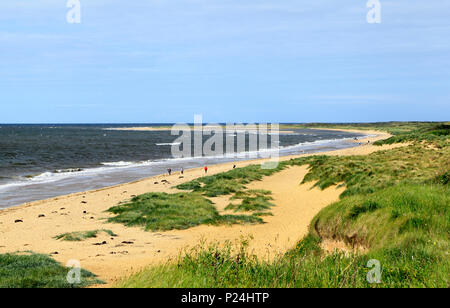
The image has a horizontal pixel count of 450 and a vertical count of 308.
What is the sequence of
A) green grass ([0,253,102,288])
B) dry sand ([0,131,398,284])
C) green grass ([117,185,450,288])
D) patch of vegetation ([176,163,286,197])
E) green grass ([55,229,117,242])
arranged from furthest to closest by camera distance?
patch of vegetation ([176,163,286,197]), green grass ([55,229,117,242]), dry sand ([0,131,398,284]), green grass ([0,253,102,288]), green grass ([117,185,450,288])

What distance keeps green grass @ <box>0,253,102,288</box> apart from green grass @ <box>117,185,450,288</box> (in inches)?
79.4

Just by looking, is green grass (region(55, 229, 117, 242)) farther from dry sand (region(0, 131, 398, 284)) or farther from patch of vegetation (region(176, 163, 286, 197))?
patch of vegetation (region(176, 163, 286, 197))

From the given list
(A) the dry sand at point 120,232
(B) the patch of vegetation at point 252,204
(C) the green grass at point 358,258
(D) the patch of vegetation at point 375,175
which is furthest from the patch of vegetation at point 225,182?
(C) the green grass at point 358,258

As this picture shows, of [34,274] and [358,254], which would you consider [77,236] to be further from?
[358,254]

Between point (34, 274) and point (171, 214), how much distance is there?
10.6m

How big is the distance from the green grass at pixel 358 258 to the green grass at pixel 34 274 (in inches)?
79.4

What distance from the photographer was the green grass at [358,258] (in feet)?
21.0

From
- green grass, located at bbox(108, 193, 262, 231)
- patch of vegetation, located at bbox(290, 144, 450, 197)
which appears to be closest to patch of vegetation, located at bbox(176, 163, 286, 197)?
green grass, located at bbox(108, 193, 262, 231)

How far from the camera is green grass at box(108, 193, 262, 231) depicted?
17.9 meters
